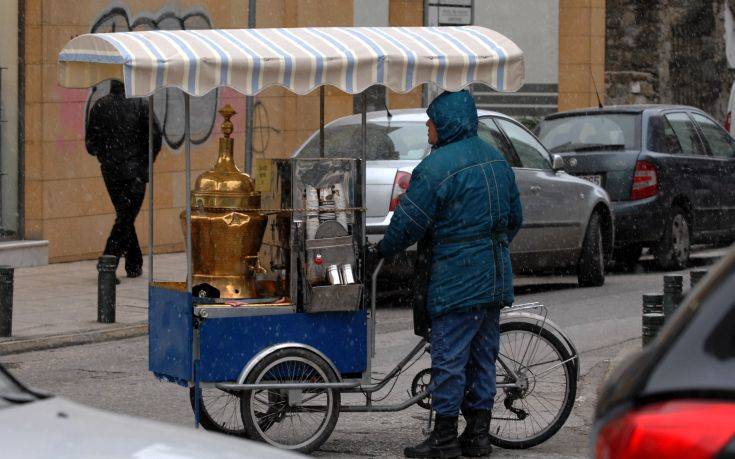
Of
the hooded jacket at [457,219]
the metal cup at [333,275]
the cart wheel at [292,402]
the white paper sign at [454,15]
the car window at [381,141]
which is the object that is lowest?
the cart wheel at [292,402]

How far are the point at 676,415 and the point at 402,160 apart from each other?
894 centimetres

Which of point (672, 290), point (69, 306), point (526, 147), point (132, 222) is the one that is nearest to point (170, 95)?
point (132, 222)

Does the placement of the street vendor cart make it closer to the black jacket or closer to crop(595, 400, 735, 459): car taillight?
crop(595, 400, 735, 459): car taillight

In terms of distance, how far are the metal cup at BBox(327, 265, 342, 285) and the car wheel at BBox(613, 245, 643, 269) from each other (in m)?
9.34

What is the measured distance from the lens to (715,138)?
1644 cm

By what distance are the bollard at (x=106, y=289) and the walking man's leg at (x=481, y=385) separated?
16.0 ft

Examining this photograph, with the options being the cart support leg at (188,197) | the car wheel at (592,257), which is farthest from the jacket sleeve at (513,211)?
the car wheel at (592,257)

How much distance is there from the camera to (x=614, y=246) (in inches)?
594

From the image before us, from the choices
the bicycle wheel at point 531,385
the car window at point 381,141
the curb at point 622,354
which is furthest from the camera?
the car window at point 381,141

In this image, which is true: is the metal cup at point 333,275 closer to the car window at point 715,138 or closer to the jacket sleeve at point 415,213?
the jacket sleeve at point 415,213

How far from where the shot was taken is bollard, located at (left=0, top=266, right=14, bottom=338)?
10656 millimetres

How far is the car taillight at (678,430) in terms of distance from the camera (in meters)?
2.99

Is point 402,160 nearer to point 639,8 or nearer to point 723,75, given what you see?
point 639,8

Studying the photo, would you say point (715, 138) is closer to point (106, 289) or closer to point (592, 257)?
point (592, 257)
